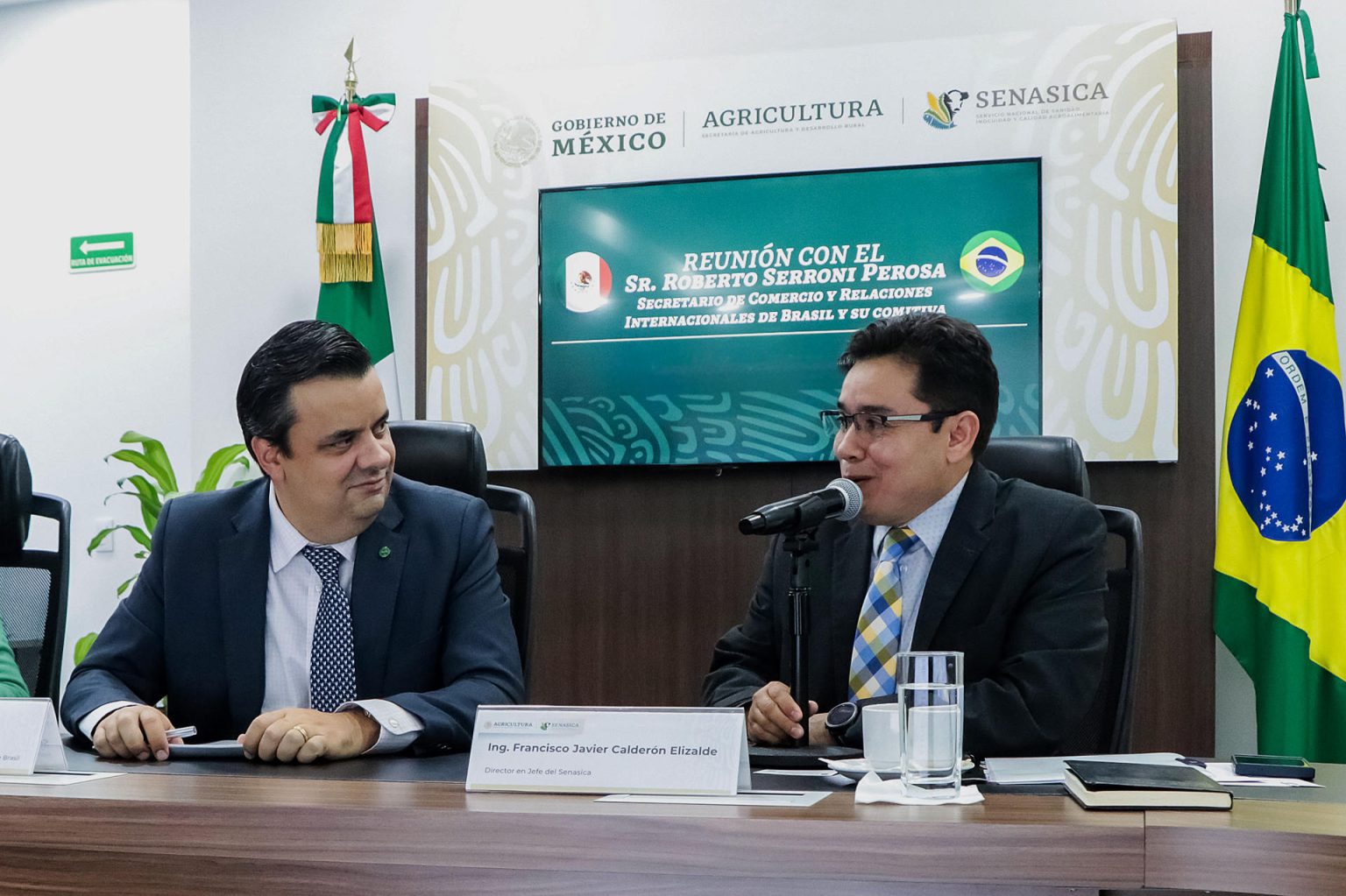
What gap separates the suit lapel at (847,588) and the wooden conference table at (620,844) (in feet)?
2.67

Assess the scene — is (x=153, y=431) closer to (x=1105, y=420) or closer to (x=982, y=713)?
(x=1105, y=420)

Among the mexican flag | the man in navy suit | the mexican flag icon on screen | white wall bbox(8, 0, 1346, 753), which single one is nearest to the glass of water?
the man in navy suit

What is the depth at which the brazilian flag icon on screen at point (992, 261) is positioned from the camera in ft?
11.2

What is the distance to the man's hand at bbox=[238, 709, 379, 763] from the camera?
1.57 meters

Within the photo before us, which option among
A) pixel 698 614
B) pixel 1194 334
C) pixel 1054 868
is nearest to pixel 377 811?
pixel 1054 868

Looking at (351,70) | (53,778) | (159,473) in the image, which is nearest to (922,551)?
(53,778)

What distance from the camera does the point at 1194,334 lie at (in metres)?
3.37

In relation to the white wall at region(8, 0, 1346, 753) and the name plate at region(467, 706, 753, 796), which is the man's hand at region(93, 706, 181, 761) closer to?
the name plate at region(467, 706, 753, 796)

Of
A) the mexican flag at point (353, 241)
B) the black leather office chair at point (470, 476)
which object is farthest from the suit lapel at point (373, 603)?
the mexican flag at point (353, 241)

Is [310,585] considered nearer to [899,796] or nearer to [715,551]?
[899,796]

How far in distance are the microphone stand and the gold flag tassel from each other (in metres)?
2.43

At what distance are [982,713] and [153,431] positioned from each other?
3.79 meters

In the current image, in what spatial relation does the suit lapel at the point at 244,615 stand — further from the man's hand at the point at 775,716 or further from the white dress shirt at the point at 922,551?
the white dress shirt at the point at 922,551

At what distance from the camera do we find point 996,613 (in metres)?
2.00
